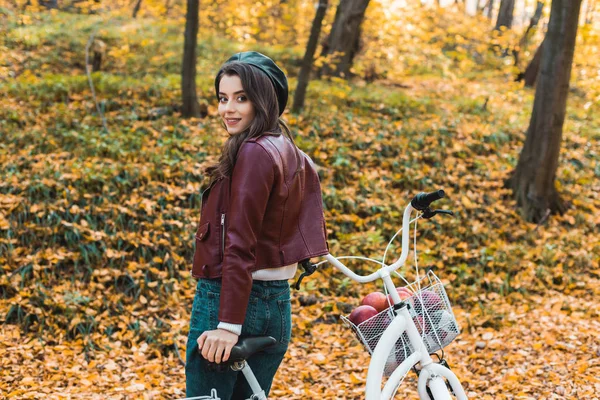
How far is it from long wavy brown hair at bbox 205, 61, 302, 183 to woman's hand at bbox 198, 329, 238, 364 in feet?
1.72

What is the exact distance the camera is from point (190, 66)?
9.38 meters

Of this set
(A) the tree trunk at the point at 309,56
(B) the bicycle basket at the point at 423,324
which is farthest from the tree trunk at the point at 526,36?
(B) the bicycle basket at the point at 423,324

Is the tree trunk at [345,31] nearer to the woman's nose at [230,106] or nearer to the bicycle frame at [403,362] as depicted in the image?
the bicycle frame at [403,362]

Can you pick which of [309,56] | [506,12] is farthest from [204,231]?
[506,12]

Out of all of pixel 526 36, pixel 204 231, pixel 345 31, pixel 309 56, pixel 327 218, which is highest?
pixel 526 36

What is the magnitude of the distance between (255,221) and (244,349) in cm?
42

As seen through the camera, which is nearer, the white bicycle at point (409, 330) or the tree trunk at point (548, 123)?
the white bicycle at point (409, 330)

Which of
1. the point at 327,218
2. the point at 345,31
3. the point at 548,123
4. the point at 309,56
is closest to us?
the point at 327,218

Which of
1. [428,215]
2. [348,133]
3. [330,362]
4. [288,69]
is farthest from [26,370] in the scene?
[288,69]

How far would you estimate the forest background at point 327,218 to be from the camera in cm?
497

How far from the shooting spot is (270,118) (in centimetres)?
213

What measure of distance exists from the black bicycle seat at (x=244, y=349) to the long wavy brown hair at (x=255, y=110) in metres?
0.56

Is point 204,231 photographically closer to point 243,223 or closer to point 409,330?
point 243,223

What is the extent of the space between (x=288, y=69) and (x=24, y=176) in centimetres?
824
